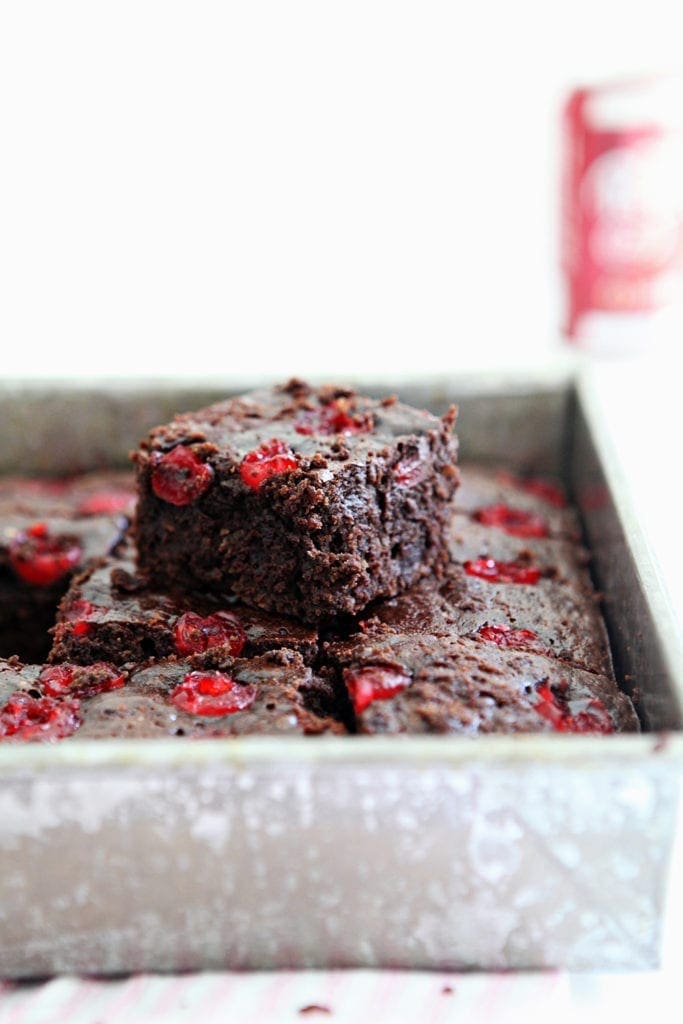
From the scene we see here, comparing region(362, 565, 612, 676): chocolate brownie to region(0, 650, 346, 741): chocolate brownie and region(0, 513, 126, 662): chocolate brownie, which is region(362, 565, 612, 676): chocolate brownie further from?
region(0, 513, 126, 662): chocolate brownie

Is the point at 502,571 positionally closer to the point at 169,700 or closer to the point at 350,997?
the point at 169,700

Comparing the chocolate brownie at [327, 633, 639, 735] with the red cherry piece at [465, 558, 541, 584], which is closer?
the chocolate brownie at [327, 633, 639, 735]

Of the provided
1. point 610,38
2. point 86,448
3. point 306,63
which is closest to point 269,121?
point 306,63

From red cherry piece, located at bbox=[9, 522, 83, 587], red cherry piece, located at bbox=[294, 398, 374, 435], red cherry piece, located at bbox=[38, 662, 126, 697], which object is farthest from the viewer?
red cherry piece, located at bbox=[9, 522, 83, 587]

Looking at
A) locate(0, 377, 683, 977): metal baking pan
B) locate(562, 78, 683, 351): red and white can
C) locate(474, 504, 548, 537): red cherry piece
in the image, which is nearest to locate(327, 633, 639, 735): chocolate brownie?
locate(0, 377, 683, 977): metal baking pan

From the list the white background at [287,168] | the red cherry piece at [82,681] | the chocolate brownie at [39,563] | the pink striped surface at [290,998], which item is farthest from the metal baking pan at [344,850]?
the white background at [287,168]

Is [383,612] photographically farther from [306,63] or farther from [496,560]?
[306,63]

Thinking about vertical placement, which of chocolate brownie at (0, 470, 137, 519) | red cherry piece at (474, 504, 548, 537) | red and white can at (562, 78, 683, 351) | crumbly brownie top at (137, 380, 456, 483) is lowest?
red cherry piece at (474, 504, 548, 537)

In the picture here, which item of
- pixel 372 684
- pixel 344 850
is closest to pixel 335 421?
pixel 372 684
